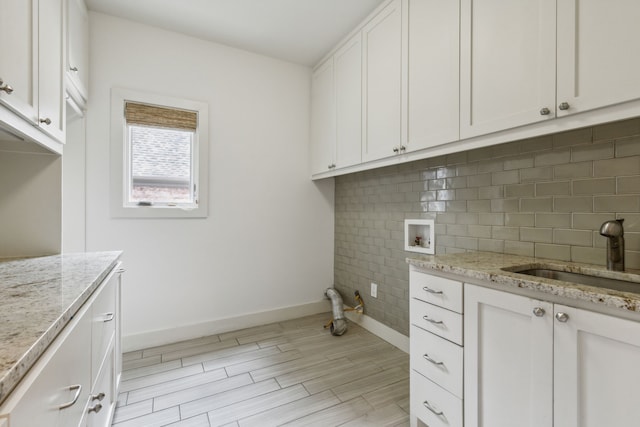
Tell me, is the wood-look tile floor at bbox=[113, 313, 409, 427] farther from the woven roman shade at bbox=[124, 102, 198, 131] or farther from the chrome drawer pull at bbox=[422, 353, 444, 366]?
the woven roman shade at bbox=[124, 102, 198, 131]

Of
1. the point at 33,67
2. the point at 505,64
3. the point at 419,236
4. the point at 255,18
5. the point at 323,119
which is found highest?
the point at 255,18

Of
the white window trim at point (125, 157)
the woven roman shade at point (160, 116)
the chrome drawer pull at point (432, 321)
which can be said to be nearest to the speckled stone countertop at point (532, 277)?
the chrome drawer pull at point (432, 321)

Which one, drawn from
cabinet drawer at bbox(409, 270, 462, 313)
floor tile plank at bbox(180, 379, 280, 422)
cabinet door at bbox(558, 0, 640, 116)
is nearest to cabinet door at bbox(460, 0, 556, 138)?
cabinet door at bbox(558, 0, 640, 116)

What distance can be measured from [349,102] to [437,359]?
6.59 feet

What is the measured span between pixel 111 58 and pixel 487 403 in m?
3.31

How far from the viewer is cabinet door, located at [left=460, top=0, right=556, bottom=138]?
1.20 m

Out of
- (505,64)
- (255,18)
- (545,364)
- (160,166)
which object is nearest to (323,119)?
(255,18)

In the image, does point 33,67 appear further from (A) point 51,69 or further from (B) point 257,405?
(B) point 257,405

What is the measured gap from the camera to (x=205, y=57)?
8.57ft

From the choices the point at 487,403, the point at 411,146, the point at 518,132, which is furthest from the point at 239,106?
the point at 487,403

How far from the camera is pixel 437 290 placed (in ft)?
4.54

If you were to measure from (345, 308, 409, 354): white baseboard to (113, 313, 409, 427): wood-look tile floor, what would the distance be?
0.05m

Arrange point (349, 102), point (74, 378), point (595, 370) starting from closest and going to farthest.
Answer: point (74, 378) → point (595, 370) → point (349, 102)

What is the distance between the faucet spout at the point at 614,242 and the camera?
1.11 m
